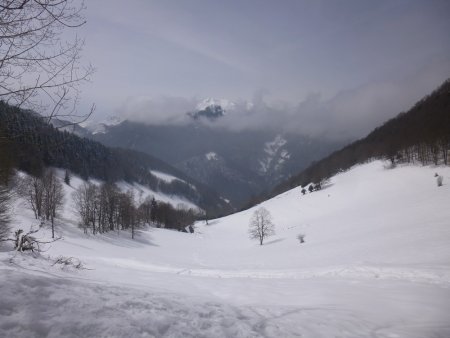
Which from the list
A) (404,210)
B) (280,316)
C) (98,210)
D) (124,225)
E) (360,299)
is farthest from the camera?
(124,225)

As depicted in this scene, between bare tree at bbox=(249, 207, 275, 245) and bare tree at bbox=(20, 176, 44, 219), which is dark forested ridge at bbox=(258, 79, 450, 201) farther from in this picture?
bare tree at bbox=(20, 176, 44, 219)

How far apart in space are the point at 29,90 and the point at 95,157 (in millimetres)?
189319

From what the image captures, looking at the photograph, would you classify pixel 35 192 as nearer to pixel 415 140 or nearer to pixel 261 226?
pixel 261 226

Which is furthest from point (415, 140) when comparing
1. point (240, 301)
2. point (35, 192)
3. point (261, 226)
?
point (240, 301)

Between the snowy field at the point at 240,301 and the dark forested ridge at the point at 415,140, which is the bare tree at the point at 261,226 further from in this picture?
the dark forested ridge at the point at 415,140

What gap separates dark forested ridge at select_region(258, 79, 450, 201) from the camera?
75369 millimetres

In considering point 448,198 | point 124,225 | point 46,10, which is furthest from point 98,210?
point 46,10

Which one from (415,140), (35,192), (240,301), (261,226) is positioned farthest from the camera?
(415,140)

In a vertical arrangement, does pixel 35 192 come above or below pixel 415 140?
below

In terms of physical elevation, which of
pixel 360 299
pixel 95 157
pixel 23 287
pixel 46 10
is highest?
pixel 95 157

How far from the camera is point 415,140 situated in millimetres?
88812

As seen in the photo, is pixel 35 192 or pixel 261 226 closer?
pixel 35 192

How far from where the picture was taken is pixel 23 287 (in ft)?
14.8

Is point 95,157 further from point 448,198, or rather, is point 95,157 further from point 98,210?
point 448,198
